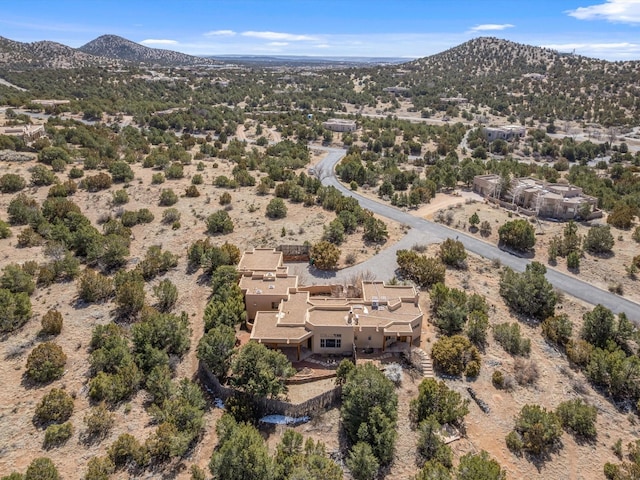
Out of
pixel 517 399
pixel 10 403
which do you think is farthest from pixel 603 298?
pixel 10 403

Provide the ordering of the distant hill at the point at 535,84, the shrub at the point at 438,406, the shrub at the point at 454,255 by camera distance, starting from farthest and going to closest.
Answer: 1. the distant hill at the point at 535,84
2. the shrub at the point at 454,255
3. the shrub at the point at 438,406

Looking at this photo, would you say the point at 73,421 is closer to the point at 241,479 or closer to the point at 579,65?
the point at 241,479

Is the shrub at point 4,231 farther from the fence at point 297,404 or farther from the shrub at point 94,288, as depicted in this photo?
the fence at point 297,404

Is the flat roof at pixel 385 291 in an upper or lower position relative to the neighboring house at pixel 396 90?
lower

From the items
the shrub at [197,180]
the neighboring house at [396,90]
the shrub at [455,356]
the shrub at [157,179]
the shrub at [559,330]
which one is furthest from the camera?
the neighboring house at [396,90]

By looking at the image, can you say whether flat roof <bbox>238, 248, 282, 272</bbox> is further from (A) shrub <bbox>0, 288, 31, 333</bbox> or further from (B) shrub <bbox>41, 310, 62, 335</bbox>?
(A) shrub <bbox>0, 288, 31, 333</bbox>

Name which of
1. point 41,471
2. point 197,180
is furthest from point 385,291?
point 197,180

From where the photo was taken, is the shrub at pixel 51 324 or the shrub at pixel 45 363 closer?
the shrub at pixel 45 363

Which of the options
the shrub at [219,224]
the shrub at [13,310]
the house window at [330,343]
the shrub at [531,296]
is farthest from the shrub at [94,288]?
the shrub at [531,296]
